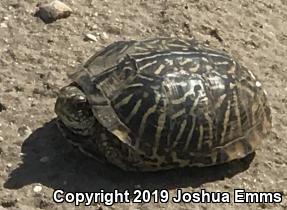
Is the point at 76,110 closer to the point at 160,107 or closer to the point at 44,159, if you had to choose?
the point at 44,159

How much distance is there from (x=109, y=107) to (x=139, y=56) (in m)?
0.35

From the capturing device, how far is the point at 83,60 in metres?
5.33

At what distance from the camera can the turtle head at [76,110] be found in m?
4.46

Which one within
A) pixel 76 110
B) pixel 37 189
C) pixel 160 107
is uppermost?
pixel 160 107

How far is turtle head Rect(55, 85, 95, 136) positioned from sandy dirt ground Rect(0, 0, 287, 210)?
233mm

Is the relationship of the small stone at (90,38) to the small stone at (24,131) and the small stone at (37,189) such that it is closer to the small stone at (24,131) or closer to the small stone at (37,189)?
the small stone at (24,131)

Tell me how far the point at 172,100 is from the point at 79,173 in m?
0.71

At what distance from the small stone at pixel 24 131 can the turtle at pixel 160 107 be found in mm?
253

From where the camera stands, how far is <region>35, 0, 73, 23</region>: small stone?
563 centimetres

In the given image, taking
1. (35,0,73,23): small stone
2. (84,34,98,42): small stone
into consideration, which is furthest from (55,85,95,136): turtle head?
(35,0,73,23): small stone

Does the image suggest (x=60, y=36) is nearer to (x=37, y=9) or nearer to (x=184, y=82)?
(x=37, y=9)

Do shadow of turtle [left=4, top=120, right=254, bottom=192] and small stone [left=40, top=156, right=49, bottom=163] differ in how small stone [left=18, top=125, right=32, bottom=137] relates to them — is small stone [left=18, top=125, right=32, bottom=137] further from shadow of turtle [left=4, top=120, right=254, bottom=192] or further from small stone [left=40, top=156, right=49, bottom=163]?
small stone [left=40, top=156, right=49, bottom=163]

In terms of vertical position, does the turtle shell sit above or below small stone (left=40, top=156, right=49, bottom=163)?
above

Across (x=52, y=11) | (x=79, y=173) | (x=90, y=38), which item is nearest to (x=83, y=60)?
(x=90, y=38)
